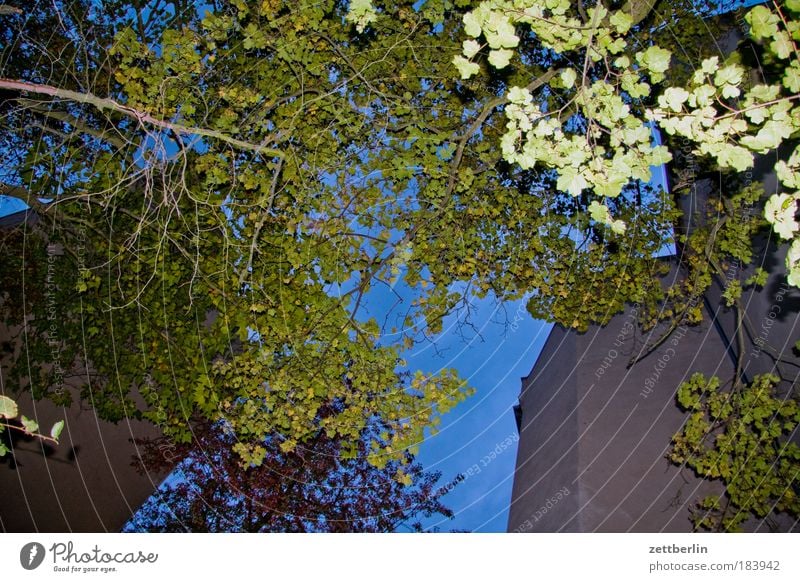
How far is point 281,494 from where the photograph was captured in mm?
12672

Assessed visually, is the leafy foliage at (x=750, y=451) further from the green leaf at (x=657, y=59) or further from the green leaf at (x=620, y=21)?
the green leaf at (x=620, y=21)

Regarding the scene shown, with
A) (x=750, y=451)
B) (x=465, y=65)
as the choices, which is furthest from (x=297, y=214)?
(x=750, y=451)

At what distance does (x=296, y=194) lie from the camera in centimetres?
786

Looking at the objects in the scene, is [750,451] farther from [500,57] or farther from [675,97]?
[500,57]

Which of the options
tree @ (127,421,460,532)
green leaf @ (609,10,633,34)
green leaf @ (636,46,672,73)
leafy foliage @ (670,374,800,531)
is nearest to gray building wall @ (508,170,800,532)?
leafy foliage @ (670,374,800,531)

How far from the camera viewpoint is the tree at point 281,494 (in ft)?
41.6

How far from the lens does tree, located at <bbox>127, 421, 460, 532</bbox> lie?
499 inches

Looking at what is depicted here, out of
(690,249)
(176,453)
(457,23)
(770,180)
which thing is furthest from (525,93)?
(176,453)

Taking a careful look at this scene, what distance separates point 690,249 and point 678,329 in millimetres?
1675

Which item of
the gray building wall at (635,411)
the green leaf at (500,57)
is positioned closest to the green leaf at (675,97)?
the green leaf at (500,57)

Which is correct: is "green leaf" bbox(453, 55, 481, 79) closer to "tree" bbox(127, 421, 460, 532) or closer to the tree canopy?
the tree canopy
